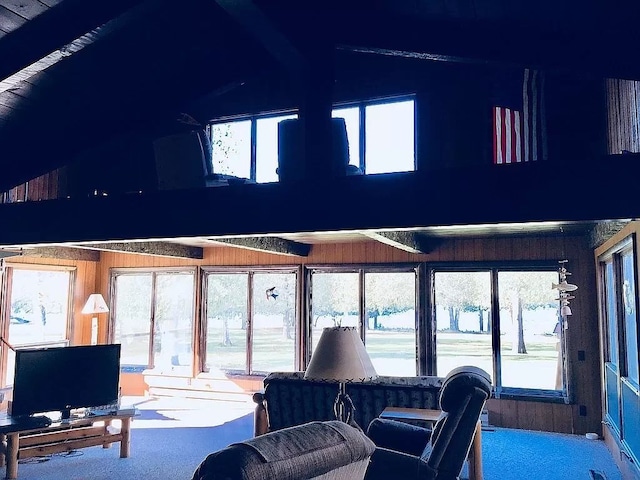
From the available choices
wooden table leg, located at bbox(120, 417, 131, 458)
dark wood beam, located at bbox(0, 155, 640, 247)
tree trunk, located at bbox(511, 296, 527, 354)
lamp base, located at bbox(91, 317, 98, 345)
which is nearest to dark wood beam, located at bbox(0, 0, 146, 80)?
dark wood beam, located at bbox(0, 155, 640, 247)

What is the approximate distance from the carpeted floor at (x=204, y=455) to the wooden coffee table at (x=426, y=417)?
0.36m

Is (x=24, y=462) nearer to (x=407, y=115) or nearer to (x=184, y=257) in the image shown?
(x=184, y=257)

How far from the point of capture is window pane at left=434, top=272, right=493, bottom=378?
7340 mm

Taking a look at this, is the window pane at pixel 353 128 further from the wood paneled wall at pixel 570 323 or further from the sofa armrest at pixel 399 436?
the sofa armrest at pixel 399 436

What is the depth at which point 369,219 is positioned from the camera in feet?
9.99

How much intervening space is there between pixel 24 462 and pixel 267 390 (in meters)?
2.62

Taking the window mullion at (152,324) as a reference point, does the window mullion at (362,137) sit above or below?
above

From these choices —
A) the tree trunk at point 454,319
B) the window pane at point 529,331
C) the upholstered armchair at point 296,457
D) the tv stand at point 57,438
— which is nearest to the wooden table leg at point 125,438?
the tv stand at point 57,438

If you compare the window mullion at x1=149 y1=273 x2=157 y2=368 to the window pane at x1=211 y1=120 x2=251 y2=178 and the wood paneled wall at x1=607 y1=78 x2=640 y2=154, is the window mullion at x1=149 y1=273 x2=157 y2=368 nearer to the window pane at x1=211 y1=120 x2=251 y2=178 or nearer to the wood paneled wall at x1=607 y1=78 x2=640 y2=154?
the window pane at x1=211 y1=120 x2=251 y2=178

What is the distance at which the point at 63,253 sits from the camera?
846 centimetres

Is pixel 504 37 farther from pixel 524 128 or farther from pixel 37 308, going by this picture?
pixel 37 308

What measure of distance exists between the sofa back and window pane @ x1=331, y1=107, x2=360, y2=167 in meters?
2.79

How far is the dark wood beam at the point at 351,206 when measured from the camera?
268 centimetres

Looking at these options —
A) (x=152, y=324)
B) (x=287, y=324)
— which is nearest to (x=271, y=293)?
(x=287, y=324)
